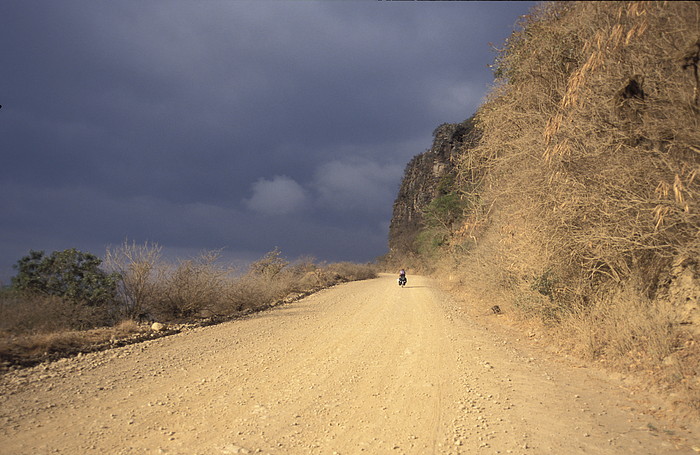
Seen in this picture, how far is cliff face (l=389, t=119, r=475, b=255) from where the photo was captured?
5962 centimetres

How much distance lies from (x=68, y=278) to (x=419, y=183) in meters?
69.8

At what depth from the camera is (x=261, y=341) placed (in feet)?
25.0

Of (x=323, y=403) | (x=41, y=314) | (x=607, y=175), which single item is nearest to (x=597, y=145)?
(x=607, y=175)

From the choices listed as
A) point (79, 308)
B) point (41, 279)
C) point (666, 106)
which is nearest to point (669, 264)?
point (666, 106)

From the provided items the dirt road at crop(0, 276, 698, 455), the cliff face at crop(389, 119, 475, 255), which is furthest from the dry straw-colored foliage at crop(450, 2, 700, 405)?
the cliff face at crop(389, 119, 475, 255)

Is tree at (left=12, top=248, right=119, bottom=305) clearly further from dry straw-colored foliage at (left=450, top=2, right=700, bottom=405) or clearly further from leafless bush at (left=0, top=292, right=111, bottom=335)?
dry straw-colored foliage at (left=450, top=2, right=700, bottom=405)

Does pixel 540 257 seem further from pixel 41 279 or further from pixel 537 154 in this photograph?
pixel 41 279

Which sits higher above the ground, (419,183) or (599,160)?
(419,183)

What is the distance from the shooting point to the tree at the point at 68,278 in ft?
26.7

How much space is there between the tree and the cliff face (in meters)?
44.1

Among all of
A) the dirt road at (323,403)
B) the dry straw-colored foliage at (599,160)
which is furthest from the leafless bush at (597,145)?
the dirt road at (323,403)

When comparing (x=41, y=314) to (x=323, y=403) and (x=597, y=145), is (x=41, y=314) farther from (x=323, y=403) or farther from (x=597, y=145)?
(x=597, y=145)

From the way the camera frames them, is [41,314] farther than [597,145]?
Yes

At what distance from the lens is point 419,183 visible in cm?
7481
